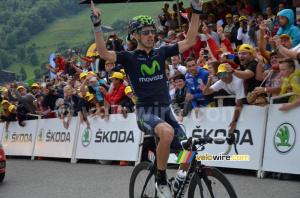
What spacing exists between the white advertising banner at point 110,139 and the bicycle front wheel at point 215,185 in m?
6.61

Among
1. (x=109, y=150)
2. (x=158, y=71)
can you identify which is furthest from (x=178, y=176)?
(x=109, y=150)

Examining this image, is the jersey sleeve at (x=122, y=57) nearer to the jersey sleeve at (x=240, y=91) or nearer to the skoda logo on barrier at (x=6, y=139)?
the jersey sleeve at (x=240, y=91)

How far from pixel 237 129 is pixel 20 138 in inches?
400

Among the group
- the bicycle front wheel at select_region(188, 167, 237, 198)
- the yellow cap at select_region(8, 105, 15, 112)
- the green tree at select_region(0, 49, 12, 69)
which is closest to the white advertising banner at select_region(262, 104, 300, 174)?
the bicycle front wheel at select_region(188, 167, 237, 198)

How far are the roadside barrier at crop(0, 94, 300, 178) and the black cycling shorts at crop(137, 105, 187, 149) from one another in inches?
13.0

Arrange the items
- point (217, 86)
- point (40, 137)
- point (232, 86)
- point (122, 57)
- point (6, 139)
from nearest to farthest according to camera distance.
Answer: point (122, 57) < point (232, 86) < point (217, 86) < point (40, 137) < point (6, 139)

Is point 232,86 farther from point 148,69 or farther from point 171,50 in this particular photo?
point 148,69

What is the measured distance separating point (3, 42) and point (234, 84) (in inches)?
4166

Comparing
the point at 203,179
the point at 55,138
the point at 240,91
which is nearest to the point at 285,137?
the point at 240,91

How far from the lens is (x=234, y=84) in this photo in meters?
9.17

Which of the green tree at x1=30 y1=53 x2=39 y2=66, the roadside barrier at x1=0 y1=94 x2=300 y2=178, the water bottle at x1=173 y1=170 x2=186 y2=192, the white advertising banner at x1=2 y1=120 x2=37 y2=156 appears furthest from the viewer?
the green tree at x1=30 y1=53 x2=39 y2=66

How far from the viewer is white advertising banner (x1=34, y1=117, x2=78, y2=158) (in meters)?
13.9

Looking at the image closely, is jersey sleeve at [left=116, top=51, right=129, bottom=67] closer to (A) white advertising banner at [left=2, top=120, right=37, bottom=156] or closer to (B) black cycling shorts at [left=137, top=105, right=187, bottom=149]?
(B) black cycling shorts at [left=137, top=105, right=187, bottom=149]

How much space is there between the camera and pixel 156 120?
5387 millimetres
